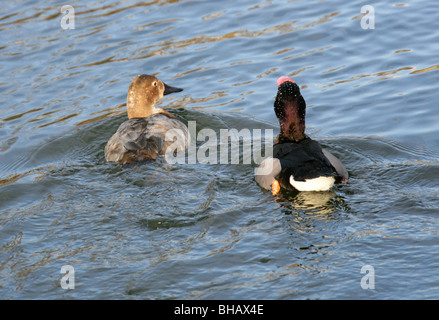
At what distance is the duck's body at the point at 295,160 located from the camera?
808 centimetres

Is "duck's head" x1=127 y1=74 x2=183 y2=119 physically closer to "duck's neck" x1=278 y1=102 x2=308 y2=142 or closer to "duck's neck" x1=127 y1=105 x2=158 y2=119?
"duck's neck" x1=127 y1=105 x2=158 y2=119

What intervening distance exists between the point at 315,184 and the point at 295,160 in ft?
1.38

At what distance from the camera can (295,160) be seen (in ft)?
27.0

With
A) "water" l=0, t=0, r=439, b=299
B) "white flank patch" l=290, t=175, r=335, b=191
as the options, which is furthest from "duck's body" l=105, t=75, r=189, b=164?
"white flank patch" l=290, t=175, r=335, b=191

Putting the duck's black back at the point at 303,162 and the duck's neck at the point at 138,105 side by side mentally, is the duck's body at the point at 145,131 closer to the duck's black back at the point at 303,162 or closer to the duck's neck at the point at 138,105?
the duck's neck at the point at 138,105

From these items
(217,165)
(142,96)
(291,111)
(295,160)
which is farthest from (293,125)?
(142,96)

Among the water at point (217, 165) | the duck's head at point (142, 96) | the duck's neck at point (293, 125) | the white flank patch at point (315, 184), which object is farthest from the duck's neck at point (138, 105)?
the white flank patch at point (315, 184)

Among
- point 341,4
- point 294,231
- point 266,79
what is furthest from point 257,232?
point 341,4

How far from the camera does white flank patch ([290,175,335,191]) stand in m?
8.08

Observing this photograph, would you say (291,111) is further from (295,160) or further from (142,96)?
(142,96)

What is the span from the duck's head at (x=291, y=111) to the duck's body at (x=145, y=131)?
2020 mm

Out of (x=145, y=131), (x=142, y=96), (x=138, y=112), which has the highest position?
(x=142, y=96)
